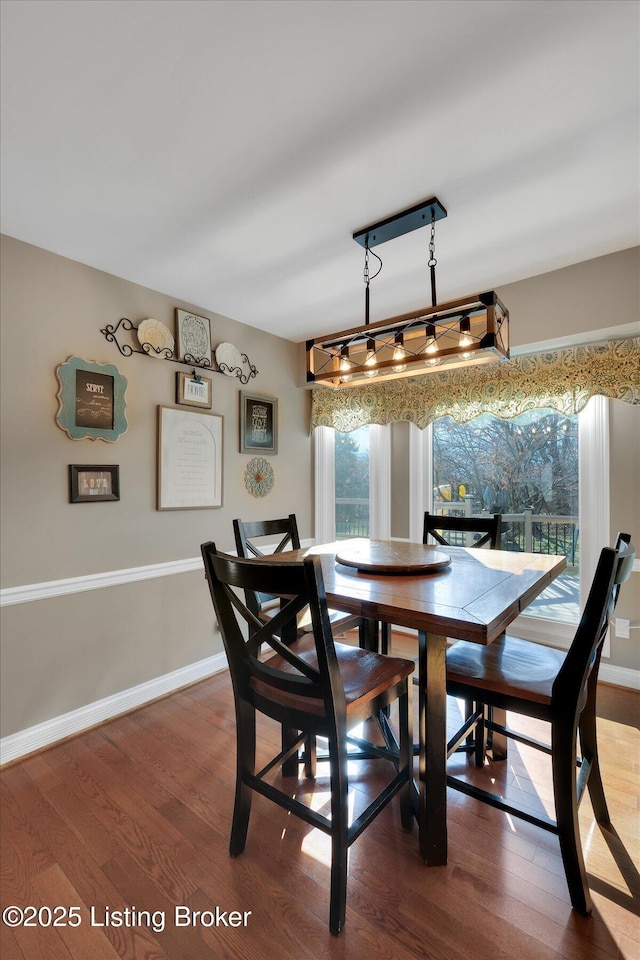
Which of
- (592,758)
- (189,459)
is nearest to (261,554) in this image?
(189,459)

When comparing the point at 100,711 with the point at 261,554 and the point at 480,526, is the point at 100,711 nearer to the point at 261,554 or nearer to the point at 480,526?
the point at 261,554

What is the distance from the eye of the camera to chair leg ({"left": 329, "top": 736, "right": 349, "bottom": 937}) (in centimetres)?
123

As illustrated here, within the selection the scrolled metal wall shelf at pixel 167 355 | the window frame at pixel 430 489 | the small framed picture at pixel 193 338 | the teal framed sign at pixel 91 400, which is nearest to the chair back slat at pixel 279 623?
the teal framed sign at pixel 91 400

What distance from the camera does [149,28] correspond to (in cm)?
114

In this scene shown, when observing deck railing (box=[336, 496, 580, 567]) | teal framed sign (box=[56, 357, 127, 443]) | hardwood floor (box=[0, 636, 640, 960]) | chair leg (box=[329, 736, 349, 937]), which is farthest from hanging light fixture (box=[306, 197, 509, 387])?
hardwood floor (box=[0, 636, 640, 960])

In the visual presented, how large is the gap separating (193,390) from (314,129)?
1.73m

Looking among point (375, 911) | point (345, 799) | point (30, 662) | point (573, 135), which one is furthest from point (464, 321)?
point (30, 662)

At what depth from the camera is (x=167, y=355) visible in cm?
272

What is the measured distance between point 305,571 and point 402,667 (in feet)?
2.22

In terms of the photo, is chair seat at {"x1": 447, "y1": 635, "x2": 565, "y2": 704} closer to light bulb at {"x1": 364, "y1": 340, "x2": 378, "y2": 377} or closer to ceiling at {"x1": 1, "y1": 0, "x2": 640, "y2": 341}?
light bulb at {"x1": 364, "y1": 340, "x2": 378, "y2": 377}

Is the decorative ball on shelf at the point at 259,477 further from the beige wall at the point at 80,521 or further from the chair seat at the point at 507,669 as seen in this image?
the chair seat at the point at 507,669

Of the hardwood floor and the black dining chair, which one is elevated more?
the black dining chair

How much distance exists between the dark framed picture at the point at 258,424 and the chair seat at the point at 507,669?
209 cm

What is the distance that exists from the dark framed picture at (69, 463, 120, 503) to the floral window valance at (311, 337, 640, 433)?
1.82 m
